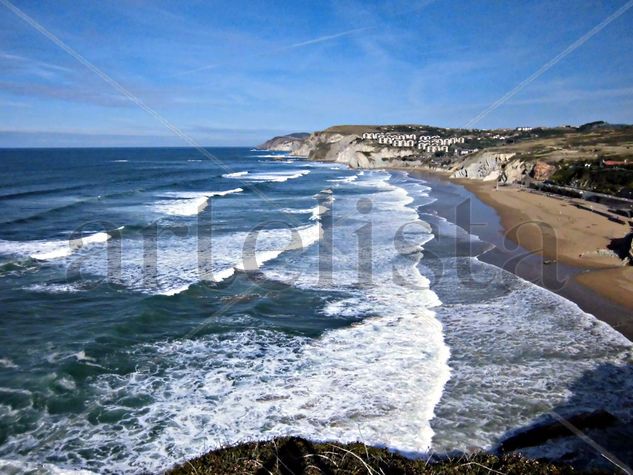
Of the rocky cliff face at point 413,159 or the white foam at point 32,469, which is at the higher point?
the rocky cliff face at point 413,159

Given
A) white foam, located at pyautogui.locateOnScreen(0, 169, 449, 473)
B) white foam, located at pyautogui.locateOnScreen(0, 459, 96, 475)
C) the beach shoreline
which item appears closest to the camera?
white foam, located at pyautogui.locateOnScreen(0, 459, 96, 475)

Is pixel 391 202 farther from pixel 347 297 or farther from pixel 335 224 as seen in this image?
pixel 347 297

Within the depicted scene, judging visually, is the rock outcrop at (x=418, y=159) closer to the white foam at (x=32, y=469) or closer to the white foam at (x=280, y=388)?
the white foam at (x=280, y=388)

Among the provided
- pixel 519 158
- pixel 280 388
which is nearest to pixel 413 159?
pixel 519 158

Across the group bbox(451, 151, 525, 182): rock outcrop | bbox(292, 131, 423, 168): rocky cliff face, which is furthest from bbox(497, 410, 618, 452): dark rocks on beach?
bbox(292, 131, 423, 168): rocky cliff face

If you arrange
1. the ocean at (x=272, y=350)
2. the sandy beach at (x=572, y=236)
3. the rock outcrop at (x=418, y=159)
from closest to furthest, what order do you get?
the ocean at (x=272, y=350) < the sandy beach at (x=572, y=236) < the rock outcrop at (x=418, y=159)

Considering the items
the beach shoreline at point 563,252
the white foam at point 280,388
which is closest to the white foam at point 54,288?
the white foam at point 280,388

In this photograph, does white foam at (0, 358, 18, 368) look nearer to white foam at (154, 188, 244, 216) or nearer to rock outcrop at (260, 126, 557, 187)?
white foam at (154, 188, 244, 216)
